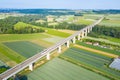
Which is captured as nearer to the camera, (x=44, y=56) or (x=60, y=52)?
(x=44, y=56)

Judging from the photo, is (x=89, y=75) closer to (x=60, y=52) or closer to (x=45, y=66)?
(x=45, y=66)

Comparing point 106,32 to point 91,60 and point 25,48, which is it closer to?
point 91,60

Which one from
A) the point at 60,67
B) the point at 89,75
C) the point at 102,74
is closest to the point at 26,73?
the point at 60,67

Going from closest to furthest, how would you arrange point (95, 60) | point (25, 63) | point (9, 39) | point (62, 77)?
point (62, 77)
point (25, 63)
point (95, 60)
point (9, 39)

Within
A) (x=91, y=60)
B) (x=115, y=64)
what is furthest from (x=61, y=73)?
(x=115, y=64)

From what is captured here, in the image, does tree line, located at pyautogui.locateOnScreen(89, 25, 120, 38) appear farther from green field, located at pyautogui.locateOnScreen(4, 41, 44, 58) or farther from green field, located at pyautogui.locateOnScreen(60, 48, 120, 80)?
green field, located at pyautogui.locateOnScreen(4, 41, 44, 58)

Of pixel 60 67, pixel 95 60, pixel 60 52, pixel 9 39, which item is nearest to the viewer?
pixel 60 67

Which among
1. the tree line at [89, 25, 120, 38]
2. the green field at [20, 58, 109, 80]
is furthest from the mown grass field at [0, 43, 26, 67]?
the tree line at [89, 25, 120, 38]
